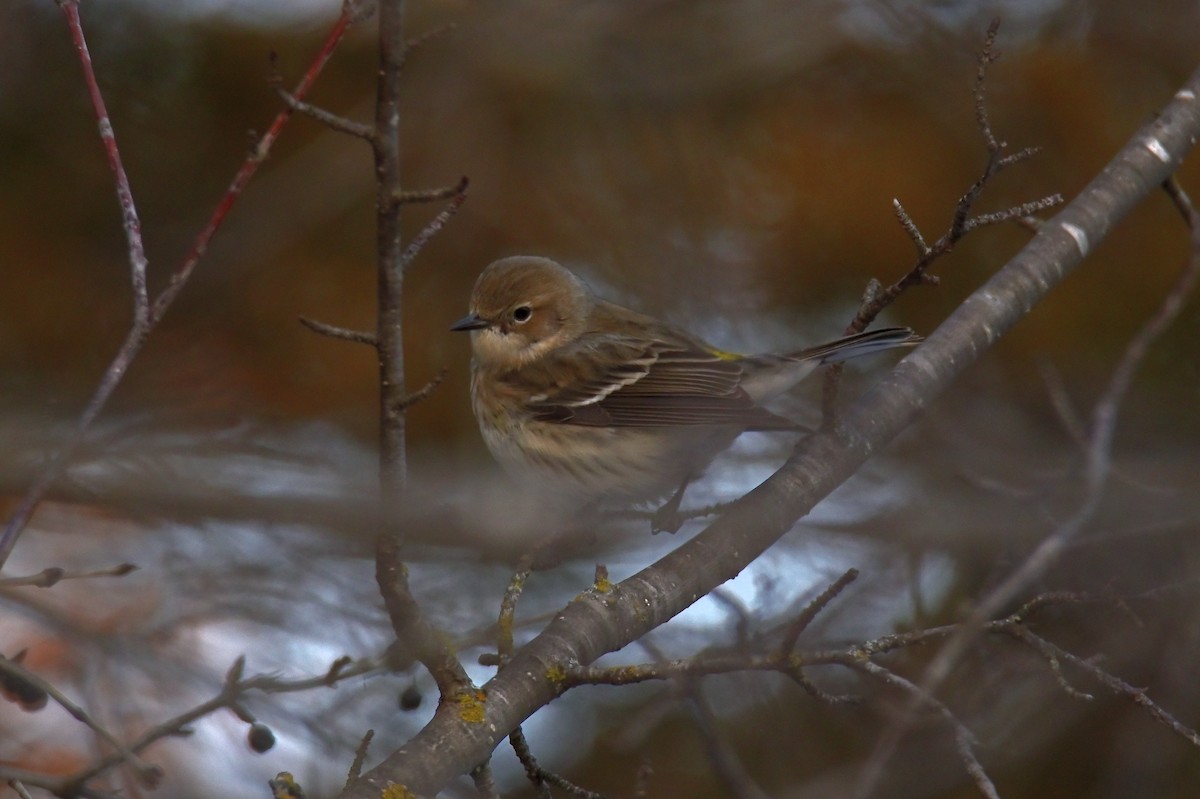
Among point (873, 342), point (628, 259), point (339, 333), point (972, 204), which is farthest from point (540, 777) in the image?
point (628, 259)

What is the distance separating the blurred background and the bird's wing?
0.77 meters

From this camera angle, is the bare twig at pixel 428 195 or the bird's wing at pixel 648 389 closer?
the bare twig at pixel 428 195

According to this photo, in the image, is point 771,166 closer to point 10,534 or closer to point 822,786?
point 822,786

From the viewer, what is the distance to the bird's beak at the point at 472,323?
5223 mm

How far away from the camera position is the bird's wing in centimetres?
478

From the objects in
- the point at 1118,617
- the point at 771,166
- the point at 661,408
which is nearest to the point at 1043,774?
the point at 1118,617

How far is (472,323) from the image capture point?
526 cm

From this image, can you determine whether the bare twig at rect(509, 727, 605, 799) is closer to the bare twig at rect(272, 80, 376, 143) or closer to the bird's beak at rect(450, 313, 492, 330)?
the bare twig at rect(272, 80, 376, 143)

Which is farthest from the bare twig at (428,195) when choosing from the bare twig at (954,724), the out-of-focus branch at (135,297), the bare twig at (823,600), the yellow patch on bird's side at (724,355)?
the yellow patch on bird's side at (724,355)

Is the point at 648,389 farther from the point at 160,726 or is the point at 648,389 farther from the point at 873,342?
the point at 160,726

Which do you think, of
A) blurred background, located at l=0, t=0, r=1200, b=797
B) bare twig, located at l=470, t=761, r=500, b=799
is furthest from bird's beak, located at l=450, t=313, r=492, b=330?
bare twig, located at l=470, t=761, r=500, b=799

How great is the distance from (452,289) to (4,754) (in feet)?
13.7

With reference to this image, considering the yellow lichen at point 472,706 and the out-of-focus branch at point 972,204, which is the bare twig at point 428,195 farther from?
the out-of-focus branch at point 972,204

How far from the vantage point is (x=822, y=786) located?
4.56 meters
